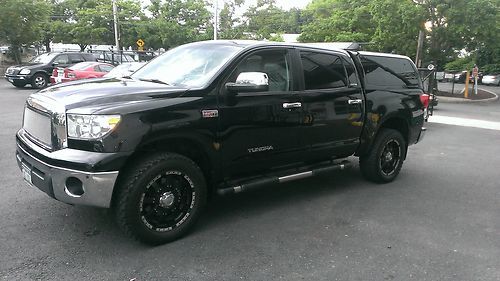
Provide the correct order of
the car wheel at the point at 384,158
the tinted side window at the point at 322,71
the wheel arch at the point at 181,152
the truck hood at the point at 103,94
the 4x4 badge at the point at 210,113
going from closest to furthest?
the truck hood at the point at 103,94, the wheel arch at the point at 181,152, the 4x4 badge at the point at 210,113, the tinted side window at the point at 322,71, the car wheel at the point at 384,158

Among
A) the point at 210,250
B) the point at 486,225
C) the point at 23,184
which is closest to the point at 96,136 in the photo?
the point at 210,250

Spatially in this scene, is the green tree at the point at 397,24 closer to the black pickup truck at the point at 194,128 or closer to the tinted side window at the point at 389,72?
the tinted side window at the point at 389,72

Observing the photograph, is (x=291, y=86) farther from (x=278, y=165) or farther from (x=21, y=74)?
(x=21, y=74)

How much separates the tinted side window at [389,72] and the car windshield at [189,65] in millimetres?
2129

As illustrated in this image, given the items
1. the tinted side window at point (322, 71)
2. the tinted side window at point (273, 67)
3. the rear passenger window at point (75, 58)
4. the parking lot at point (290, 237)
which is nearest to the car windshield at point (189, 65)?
the tinted side window at point (273, 67)

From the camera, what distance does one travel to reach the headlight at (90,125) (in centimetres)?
345

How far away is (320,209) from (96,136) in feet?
8.75

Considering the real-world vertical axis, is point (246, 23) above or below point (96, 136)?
above

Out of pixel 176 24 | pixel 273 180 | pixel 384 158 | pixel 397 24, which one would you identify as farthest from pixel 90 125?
pixel 176 24

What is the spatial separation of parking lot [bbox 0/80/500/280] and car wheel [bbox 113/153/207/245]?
0.16m

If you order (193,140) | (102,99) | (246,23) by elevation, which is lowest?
(193,140)

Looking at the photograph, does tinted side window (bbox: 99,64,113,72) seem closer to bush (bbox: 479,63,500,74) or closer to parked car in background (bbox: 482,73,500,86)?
parked car in background (bbox: 482,73,500,86)

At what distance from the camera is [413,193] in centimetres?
570

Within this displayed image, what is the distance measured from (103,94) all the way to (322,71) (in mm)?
2550
